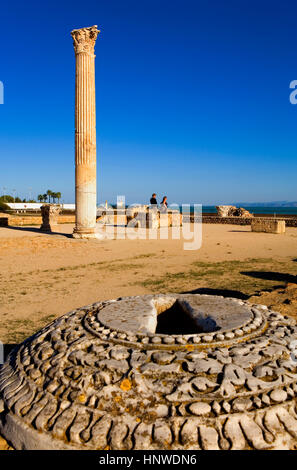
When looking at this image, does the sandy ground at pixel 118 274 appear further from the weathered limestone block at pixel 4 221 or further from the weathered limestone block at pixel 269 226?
the weathered limestone block at pixel 4 221

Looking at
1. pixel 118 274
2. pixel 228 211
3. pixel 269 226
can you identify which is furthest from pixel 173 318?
pixel 228 211

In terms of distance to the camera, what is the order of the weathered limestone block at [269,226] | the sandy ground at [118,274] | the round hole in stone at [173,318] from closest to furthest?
1. the round hole in stone at [173,318]
2. the sandy ground at [118,274]
3. the weathered limestone block at [269,226]

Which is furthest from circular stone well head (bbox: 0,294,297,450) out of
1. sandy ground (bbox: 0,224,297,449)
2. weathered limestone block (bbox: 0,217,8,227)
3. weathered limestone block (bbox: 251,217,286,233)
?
weathered limestone block (bbox: 0,217,8,227)

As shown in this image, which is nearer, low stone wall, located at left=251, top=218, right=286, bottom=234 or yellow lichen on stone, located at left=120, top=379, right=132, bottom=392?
yellow lichen on stone, located at left=120, top=379, right=132, bottom=392

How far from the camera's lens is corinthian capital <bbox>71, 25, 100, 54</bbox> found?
12297mm

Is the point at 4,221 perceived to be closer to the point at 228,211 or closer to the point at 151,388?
the point at 228,211

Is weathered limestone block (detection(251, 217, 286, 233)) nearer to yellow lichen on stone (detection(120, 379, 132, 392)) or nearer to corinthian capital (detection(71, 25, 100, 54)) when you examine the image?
corinthian capital (detection(71, 25, 100, 54))

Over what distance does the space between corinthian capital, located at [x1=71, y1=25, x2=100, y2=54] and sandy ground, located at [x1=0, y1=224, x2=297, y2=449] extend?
739 centimetres

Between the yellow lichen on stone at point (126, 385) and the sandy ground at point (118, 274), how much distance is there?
7.31ft

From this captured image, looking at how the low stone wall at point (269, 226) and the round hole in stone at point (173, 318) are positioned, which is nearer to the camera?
the round hole in stone at point (173, 318)

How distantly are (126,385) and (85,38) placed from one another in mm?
13760

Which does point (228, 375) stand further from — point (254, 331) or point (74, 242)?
point (74, 242)

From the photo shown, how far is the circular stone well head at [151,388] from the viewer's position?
1.46m

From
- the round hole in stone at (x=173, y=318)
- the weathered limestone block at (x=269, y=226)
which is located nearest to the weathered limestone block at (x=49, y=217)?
the weathered limestone block at (x=269, y=226)
